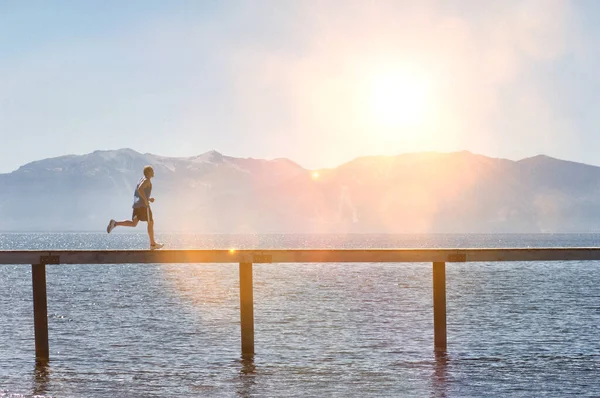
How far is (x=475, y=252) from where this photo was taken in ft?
65.4

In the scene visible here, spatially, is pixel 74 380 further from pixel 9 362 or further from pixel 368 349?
pixel 368 349

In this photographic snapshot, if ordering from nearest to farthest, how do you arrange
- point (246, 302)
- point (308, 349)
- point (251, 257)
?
point (251, 257)
point (246, 302)
point (308, 349)

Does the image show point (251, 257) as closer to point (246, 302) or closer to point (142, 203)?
point (246, 302)

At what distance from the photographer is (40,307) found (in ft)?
66.2

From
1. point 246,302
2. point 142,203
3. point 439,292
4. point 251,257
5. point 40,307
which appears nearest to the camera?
point 251,257

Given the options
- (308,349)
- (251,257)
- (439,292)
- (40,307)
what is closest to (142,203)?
(251,257)

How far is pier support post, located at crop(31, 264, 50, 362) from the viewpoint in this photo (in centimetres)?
2005

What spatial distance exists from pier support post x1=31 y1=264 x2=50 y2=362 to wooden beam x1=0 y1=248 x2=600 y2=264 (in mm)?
509

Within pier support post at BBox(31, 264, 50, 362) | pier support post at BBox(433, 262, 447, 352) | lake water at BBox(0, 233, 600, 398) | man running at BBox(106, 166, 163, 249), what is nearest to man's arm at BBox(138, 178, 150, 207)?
man running at BBox(106, 166, 163, 249)

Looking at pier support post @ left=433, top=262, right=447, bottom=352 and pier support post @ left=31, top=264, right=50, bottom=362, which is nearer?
pier support post @ left=31, top=264, right=50, bottom=362

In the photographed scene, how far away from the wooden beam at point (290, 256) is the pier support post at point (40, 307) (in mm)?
509

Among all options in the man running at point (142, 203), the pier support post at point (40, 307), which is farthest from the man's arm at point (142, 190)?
the pier support post at point (40, 307)

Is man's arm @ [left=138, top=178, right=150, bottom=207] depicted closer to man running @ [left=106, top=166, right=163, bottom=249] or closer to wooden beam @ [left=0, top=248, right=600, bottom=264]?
man running @ [left=106, top=166, right=163, bottom=249]

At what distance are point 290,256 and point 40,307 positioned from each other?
5.95 m
